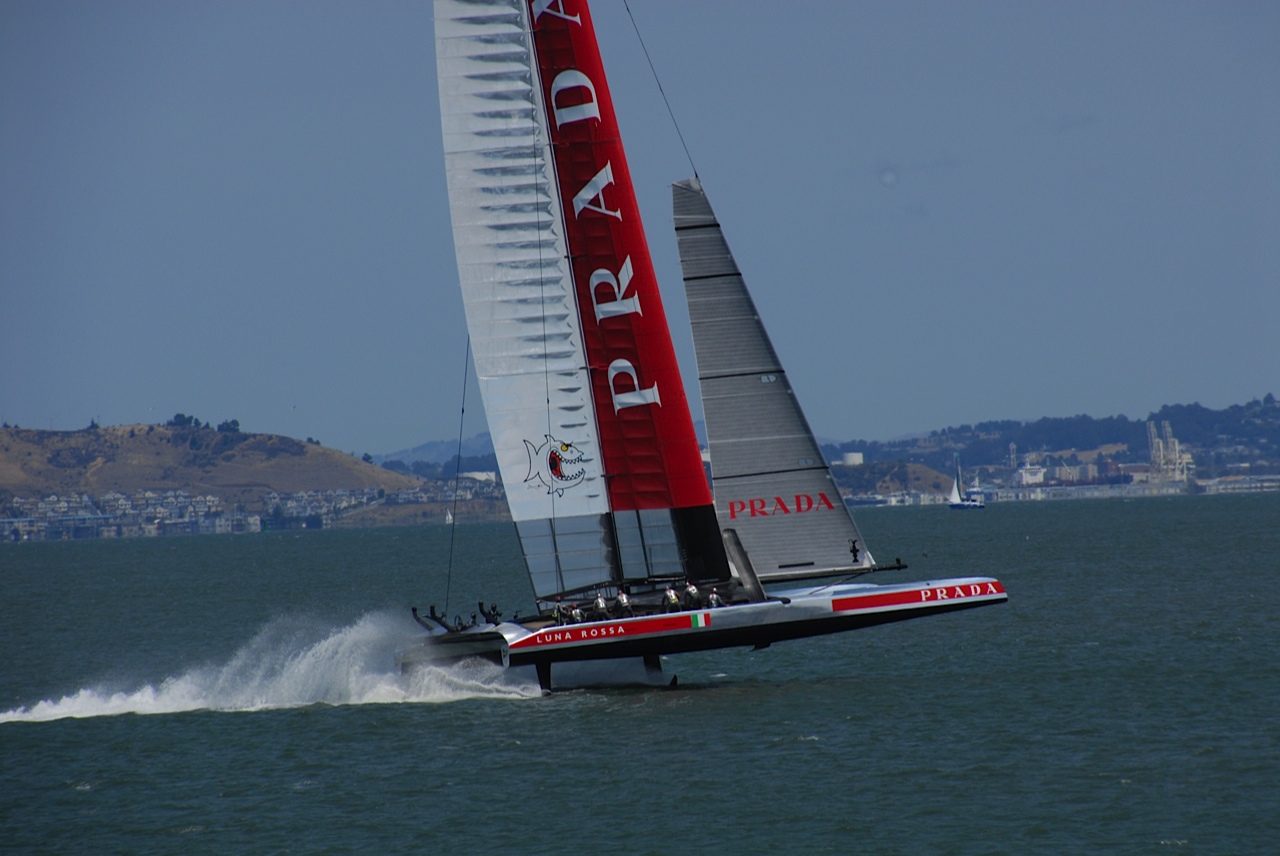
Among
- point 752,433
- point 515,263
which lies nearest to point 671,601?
point 752,433

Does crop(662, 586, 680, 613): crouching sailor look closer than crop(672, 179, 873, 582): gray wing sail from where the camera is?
Yes

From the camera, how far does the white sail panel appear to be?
25094 mm

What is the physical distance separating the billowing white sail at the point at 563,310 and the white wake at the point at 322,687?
2.21 meters

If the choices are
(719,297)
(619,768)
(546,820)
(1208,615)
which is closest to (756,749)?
(619,768)

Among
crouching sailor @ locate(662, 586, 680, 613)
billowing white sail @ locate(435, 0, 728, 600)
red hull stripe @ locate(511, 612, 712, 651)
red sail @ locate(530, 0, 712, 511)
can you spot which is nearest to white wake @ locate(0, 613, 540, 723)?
billowing white sail @ locate(435, 0, 728, 600)

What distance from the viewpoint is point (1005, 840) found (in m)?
17.2

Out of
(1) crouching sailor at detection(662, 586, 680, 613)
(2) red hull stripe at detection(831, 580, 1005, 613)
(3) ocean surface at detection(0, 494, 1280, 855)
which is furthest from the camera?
(1) crouching sailor at detection(662, 586, 680, 613)

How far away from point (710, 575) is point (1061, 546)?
61.3 metres

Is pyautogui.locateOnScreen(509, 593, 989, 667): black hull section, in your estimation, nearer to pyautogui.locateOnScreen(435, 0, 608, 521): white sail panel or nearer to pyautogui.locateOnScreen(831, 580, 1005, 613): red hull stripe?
pyautogui.locateOnScreen(831, 580, 1005, 613): red hull stripe

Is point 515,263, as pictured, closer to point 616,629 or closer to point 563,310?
point 563,310

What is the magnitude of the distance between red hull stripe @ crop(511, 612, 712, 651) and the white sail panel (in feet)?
7.81

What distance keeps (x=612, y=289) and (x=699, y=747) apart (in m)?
8.03

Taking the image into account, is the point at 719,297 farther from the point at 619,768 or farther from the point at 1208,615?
the point at 1208,615

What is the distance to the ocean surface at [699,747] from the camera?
59.9 feet
